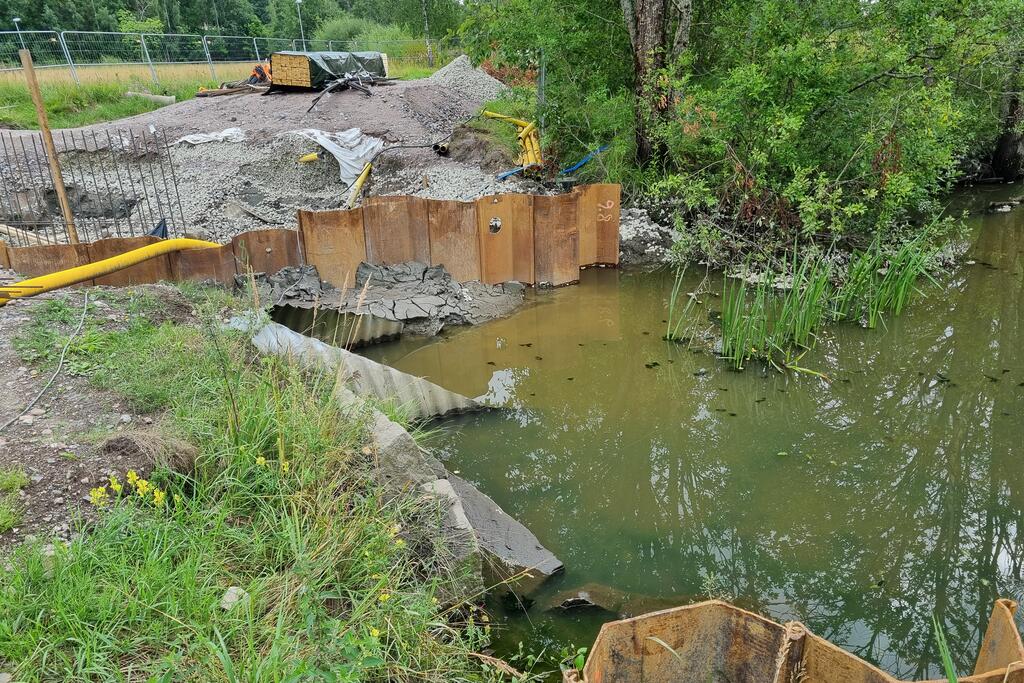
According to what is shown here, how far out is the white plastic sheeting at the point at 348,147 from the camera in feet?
36.2

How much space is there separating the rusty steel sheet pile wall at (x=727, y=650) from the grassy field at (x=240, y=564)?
55 cm

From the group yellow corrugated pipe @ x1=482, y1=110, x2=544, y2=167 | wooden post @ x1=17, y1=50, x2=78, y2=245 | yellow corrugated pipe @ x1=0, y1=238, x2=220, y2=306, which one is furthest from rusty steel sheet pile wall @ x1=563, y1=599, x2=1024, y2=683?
yellow corrugated pipe @ x1=482, y1=110, x2=544, y2=167

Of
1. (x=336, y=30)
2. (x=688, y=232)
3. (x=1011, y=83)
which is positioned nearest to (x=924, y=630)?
(x=688, y=232)

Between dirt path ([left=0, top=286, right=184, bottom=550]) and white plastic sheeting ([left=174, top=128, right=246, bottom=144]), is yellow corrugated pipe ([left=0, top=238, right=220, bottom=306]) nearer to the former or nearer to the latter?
dirt path ([left=0, top=286, right=184, bottom=550])

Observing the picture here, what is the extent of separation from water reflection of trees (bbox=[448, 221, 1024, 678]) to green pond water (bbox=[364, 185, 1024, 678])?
12 mm

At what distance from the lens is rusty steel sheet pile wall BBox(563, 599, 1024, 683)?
248 centimetres

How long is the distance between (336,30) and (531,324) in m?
42.7

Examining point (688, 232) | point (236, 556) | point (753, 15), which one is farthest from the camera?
point (688, 232)

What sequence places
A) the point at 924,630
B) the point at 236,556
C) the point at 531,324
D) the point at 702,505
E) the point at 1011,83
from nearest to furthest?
the point at 236,556
the point at 924,630
the point at 702,505
the point at 531,324
the point at 1011,83

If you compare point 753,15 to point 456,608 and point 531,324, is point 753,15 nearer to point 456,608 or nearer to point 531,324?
point 531,324

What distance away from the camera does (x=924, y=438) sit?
4.83m

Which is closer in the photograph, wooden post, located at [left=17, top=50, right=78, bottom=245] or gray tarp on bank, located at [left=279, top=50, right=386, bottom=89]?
wooden post, located at [left=17, top=50, right=78, bottom=245]

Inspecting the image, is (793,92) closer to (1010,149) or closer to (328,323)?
(328,323)

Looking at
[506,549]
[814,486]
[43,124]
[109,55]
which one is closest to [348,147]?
[43,124]
